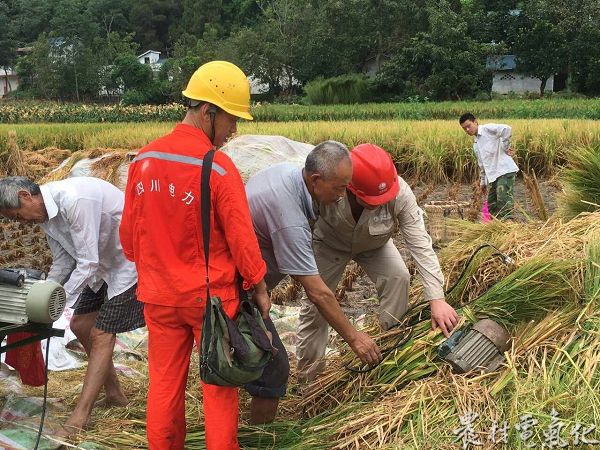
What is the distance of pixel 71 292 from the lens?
3275 millimetres

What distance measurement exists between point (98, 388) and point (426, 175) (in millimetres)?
8977

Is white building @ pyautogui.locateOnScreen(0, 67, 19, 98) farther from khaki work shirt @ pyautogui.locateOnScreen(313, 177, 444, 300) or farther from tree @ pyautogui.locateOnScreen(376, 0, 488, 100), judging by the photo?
khaki work shirt @ pyautogui.locateOnScreen(313, 177, 444, 300)

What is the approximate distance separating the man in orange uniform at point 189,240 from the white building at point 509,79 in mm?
38036

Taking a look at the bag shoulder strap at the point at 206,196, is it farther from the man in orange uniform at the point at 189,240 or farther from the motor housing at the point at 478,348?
the motor housing at the point at 478,348

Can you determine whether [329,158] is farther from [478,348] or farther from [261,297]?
[478,348]

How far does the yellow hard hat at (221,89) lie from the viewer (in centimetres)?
264

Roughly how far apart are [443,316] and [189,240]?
3.75ft

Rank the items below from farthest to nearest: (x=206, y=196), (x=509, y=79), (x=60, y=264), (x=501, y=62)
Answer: (x=509, y=79)
(x=501, y=62)
(x=60, y=264)
(x=206, y=196)

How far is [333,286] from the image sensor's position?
4.03 metres

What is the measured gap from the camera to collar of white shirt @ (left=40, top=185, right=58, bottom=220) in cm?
321

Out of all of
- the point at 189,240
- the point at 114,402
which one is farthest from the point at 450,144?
the point at 189,240

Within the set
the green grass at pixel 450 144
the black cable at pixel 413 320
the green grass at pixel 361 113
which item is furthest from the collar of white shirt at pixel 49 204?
the green grass at pixel 361 113

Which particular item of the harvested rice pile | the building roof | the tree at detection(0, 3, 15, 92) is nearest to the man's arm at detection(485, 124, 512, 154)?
the harvested rice pile

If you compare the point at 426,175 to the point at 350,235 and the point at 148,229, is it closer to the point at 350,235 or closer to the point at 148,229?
the point at 350,235
